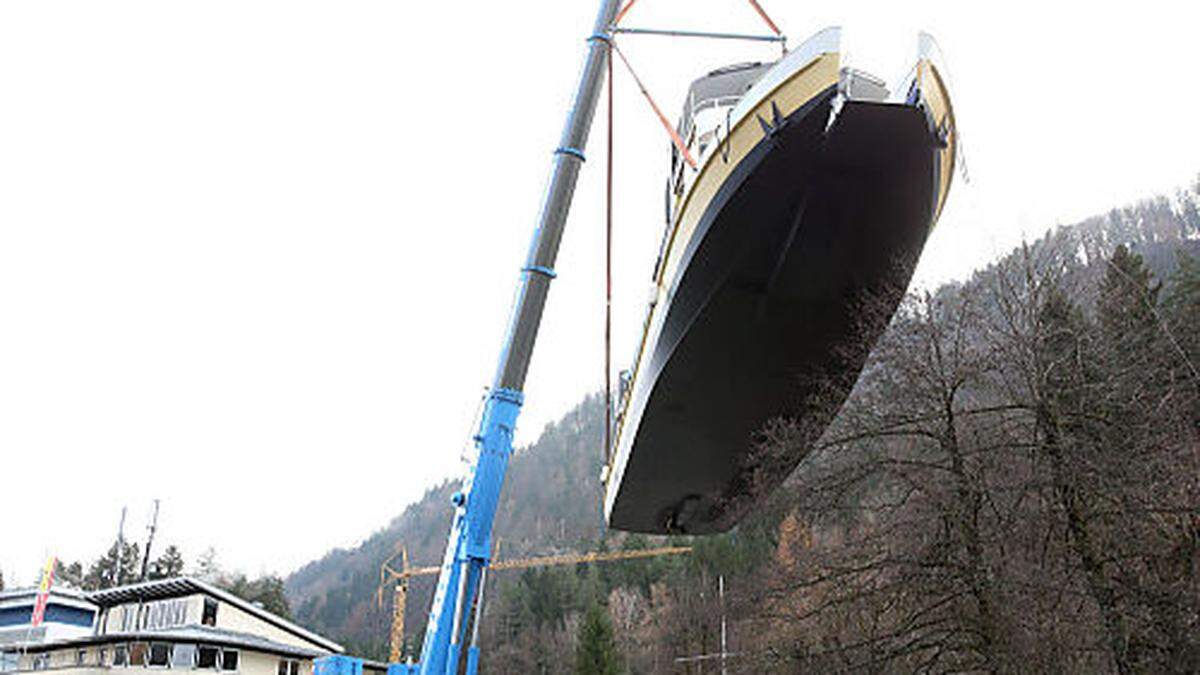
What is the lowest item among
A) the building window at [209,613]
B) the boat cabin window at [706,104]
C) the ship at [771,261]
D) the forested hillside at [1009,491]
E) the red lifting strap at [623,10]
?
the building window at [209,613]

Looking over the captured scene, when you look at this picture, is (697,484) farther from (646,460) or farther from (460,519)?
(460,519)

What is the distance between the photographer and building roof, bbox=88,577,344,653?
30.5m

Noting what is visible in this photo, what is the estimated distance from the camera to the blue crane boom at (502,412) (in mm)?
10703

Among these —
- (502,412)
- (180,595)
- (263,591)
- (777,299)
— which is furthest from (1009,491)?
(263,591)

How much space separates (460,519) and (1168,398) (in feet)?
25.9

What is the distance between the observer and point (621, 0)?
13.5 metres

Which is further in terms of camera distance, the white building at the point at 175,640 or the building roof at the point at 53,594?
the building roof at the point at 53,594

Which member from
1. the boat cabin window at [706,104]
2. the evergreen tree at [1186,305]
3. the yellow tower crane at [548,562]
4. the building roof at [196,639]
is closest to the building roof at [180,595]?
the building roof at [196,639]

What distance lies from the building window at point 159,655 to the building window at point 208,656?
0.85m

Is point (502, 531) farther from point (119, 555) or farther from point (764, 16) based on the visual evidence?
point (764, 16)

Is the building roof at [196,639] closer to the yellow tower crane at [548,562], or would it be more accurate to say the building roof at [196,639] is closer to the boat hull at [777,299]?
the boat hull at [777,299]

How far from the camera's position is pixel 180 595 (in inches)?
1219

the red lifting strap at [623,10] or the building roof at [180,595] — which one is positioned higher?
the red lifting strap at [623,10]

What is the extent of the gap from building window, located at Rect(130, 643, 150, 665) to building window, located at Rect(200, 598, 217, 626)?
14.7ft
